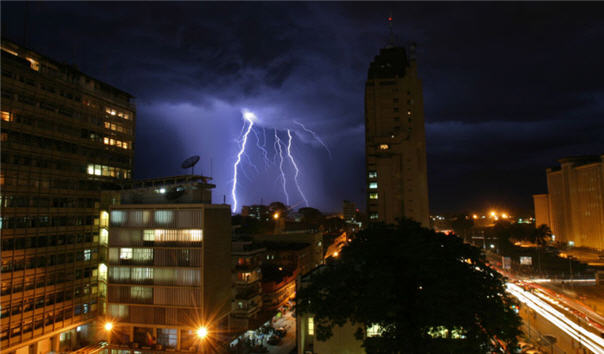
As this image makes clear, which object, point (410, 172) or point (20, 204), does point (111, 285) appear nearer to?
point (20, 204)

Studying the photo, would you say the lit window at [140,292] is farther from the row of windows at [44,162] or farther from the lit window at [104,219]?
the row of windows at [44,162]

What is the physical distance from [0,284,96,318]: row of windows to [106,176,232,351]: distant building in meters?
3.50

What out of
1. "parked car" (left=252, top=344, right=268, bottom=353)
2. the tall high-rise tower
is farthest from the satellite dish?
the tall high-rise tower

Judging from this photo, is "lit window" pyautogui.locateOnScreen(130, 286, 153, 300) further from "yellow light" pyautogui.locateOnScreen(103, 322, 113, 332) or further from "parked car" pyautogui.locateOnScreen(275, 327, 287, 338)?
"parked car" pyautogui.locateOnScreen(275, 327, 287, 338)

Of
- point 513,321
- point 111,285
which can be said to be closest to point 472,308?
point 513,321

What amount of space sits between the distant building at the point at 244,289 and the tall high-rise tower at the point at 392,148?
2160 cm

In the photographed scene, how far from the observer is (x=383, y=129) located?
4862 centimetres

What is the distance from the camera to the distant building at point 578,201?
6900 centimetres

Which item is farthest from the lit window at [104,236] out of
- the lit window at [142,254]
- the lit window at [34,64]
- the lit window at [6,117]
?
the lit window at [34,64]

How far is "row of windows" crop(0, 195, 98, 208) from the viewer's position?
25.5 m

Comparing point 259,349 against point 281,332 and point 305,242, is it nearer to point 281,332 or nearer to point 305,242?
point 281,332

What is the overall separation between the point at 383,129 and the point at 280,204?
314 feet

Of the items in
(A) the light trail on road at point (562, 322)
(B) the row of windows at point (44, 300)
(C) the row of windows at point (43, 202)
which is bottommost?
(A) the light trail on road at point (562, 322)

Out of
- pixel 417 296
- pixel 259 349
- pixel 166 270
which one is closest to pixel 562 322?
pixel 417 296
